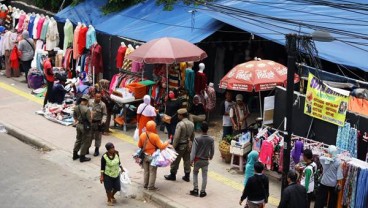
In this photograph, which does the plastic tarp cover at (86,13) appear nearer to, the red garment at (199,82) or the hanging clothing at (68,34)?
the hanging clothing at (68,34)

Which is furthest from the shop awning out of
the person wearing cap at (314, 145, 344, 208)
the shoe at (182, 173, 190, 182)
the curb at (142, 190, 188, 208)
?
the curb at (142, 190, 188, 208)

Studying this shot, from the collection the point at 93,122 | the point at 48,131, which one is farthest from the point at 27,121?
the point at 93,122

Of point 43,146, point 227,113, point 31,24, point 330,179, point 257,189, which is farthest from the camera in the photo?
point 31,24

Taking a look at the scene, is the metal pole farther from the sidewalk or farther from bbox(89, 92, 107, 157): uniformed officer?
bbox(89, 92, 107, 157): uniformed officer

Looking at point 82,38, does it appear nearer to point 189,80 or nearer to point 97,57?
point 97,57

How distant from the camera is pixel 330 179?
11.2m

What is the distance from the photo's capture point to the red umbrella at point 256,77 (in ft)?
45.3

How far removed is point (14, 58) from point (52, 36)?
68.5 inches

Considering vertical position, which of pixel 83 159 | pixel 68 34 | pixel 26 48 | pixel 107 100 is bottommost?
pixel 83 159

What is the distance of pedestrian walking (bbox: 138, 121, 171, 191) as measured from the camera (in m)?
12.4

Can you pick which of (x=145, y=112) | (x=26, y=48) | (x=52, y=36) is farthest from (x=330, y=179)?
(x=26, y=48)

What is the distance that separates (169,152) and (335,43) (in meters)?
5.07

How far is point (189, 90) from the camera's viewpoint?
16.7 m

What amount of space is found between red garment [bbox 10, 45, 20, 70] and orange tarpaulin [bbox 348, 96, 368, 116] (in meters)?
13.7
